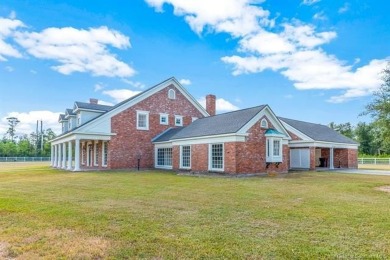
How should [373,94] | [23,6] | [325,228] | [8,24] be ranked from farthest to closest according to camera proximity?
[8,24], [23,6], [373,94], [325,228]

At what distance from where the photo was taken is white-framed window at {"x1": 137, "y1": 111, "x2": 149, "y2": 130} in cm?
2502

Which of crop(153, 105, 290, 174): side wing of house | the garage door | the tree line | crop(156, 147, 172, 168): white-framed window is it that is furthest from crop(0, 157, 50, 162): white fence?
the garage door

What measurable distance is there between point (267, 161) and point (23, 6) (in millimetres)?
17215

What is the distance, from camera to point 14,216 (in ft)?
22.8

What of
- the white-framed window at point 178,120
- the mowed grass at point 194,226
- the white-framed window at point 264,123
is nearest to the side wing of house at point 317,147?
the white-framed window at point 264,123

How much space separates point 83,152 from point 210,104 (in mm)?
14092

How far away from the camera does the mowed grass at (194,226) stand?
461cm

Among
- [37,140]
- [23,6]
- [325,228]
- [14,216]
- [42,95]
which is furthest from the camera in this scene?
[37,140]

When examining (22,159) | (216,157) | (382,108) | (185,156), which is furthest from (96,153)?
(22,159)

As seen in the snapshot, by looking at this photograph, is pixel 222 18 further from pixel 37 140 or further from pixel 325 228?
pixel 37 140

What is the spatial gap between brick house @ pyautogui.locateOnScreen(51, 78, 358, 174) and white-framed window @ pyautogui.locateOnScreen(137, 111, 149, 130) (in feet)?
0.28

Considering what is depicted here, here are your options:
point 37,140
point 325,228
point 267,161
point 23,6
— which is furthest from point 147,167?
point 37,140

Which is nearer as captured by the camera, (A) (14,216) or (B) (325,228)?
(B) (325,228)

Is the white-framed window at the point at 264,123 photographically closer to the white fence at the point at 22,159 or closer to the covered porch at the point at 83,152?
the covered porch at the point at 83,152
